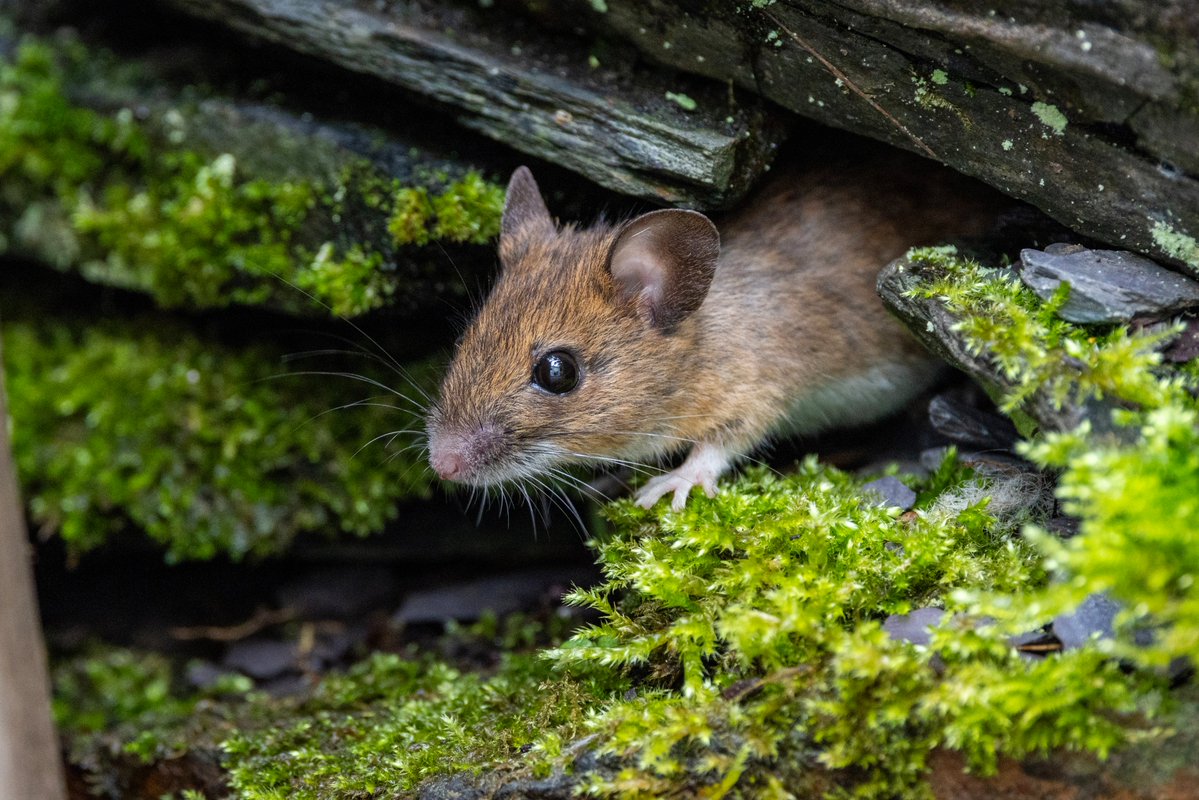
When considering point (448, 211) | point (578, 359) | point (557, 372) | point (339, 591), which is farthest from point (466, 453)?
point (339, 591)

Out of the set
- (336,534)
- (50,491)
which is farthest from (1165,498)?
(50,491)

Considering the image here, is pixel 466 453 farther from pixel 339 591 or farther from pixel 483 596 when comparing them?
pixel 339 591

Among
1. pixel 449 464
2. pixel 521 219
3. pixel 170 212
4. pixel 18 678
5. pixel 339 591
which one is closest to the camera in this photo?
pixel 18 678

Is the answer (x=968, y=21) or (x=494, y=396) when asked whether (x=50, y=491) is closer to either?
(x=494, y=396)

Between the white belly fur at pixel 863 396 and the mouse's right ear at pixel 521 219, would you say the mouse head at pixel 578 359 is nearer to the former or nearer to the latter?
the mouse's right ear at pixel 521 219

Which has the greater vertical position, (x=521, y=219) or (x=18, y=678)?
(x=521, y=219)

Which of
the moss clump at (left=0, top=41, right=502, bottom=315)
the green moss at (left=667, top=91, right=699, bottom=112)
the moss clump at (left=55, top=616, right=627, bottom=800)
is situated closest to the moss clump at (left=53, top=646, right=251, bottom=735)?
the moss clump at (left=55, top=616, right=627, bottom=800)

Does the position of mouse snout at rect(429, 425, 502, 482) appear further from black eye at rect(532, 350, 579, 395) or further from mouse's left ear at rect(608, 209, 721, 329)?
mouse's left ear at rect(608, 209, 721, 329)
